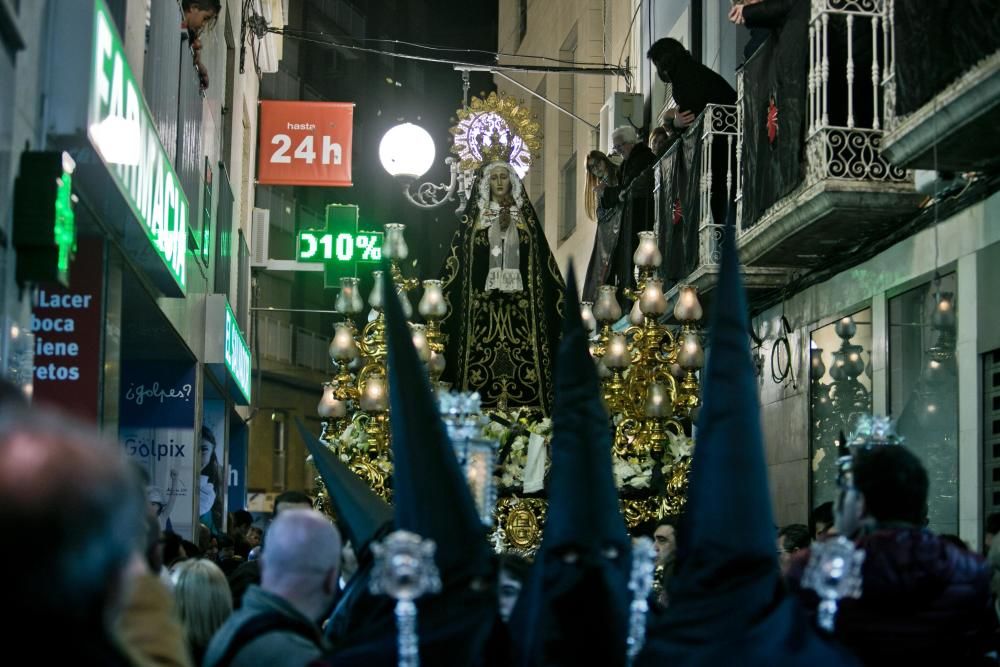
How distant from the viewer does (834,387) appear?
52.2ft

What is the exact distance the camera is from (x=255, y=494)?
40281 millimetres

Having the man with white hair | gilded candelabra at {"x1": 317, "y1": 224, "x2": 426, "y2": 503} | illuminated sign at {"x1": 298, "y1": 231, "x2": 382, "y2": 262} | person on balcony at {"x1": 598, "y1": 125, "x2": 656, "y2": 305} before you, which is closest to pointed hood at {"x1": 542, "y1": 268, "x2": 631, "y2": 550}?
the man with white hair

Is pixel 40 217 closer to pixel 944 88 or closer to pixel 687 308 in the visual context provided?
pixel 687 308

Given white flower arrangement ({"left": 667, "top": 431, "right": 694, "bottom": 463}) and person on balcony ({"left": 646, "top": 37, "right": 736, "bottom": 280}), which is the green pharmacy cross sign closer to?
person on balcony ({"left": 646, "top": 37, "right": 736, "bottom": 280})

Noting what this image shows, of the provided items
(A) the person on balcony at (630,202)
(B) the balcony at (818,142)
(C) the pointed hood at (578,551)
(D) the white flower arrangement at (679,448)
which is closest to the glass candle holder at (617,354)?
(D) the white flower arrangement at (679,448)

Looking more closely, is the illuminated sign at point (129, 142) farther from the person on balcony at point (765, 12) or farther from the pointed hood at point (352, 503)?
the person on balcony at point (765, 12)

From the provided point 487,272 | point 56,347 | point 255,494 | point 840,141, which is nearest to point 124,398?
point 487,272

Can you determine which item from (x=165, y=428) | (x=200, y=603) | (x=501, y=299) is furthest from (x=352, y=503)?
(x=165, y=428)

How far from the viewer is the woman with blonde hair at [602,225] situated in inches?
872

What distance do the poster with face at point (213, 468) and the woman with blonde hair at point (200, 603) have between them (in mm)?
12965

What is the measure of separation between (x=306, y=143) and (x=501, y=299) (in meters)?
13.4

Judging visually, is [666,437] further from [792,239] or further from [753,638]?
[753,638]

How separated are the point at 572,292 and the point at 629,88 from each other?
21423 mm

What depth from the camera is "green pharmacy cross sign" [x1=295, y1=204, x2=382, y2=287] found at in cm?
2727
